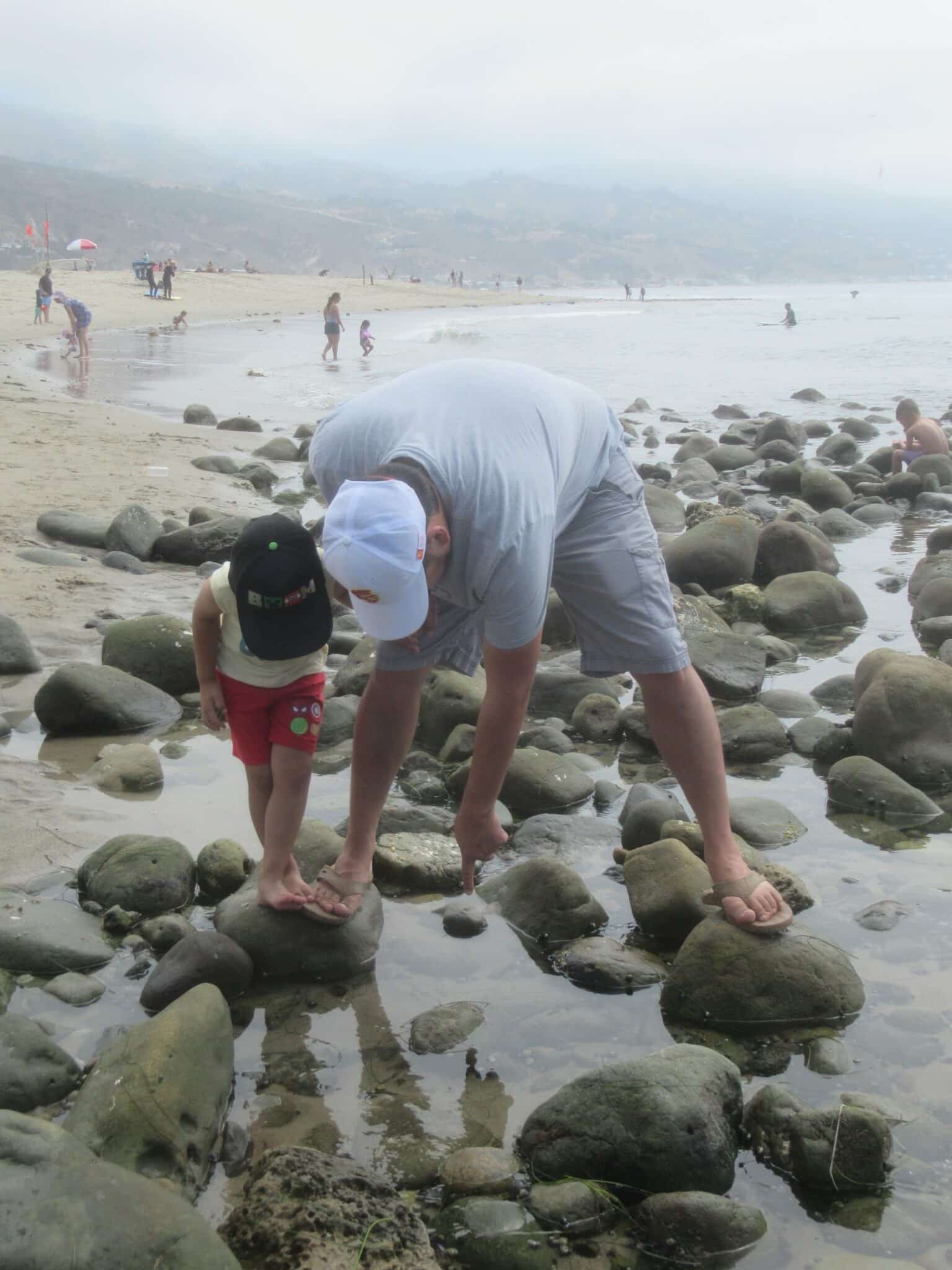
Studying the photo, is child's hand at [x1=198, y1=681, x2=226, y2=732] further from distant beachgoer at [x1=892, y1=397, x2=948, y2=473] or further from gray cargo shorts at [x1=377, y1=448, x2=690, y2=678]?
distant beachgoer at [x1=892, y1=397, x2=948, y2=473]

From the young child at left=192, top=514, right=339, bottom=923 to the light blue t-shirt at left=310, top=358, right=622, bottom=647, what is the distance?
367 millimetres

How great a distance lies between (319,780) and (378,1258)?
2.48 m

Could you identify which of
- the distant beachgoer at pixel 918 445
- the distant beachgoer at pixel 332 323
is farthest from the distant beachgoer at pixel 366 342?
the distant beachgoer at pixel 918 445

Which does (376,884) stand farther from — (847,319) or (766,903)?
(847,319)

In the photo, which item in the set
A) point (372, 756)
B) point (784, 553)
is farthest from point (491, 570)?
point (784, 553)

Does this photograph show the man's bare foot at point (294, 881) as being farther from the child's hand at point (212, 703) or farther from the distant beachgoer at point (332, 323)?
the distant beachgoer at point (332, 323)

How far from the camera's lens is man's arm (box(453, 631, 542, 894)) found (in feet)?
9.15

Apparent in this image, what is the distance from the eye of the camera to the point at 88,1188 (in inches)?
77.2

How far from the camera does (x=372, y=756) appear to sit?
3.23m

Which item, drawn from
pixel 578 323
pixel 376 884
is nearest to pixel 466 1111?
pixel 376 884

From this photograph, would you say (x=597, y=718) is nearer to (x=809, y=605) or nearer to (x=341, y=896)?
(x=341, y=896)

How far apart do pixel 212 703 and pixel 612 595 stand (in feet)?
3.64

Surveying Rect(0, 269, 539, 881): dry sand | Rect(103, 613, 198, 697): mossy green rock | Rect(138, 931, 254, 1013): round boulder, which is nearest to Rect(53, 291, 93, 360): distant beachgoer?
Rect(0, 269, 539, 881): dry sand

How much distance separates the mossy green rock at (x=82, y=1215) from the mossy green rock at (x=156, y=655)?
10.5 feet
